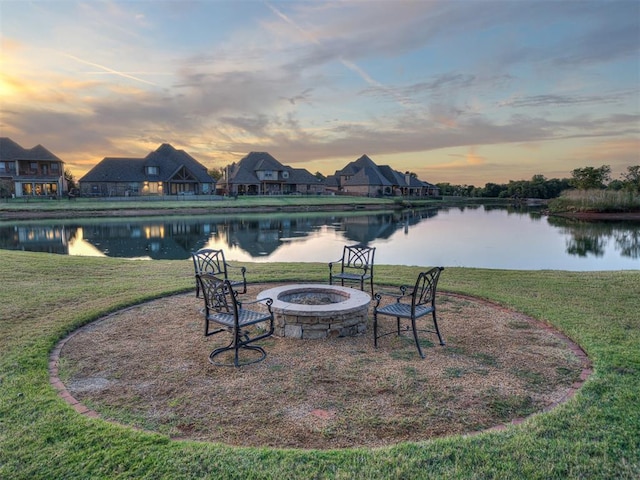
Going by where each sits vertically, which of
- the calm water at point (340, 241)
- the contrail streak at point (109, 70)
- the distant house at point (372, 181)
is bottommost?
the calm water at point (340, 241)

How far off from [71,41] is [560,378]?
2173cm

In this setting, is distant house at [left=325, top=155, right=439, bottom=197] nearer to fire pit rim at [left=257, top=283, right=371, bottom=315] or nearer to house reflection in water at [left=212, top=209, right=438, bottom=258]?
house reflection in water at [left=212, top=209, right=438, bottom=258]

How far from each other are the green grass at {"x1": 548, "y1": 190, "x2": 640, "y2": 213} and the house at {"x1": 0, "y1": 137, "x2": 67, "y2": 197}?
6579cm

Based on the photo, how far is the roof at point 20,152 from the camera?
175 ft

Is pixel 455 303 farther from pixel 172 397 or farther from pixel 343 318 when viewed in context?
pixel 172 397

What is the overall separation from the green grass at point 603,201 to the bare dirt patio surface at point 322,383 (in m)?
44.2

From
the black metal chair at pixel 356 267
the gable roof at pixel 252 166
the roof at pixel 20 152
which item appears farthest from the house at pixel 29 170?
the black metal chair at pixel 356 267

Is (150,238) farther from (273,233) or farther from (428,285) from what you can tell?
(428,285)

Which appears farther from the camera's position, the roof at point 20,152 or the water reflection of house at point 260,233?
the roof at point 20,152

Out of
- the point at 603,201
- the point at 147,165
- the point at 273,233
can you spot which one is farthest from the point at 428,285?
the point at 147,165

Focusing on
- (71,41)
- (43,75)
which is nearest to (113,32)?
(71,41)

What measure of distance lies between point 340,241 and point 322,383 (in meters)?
20.6

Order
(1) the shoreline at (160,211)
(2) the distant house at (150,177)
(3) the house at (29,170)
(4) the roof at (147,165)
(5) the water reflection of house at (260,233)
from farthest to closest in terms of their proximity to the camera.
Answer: (4) the roof at (147,165) → (2) the distant house at (150,177) → (3) the house at (29,170) → (1) the shoreline at (160,211) → (5) the water reflection of house at (260,233)

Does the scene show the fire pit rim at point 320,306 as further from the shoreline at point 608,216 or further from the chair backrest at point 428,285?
the shoreline at point 608,216
